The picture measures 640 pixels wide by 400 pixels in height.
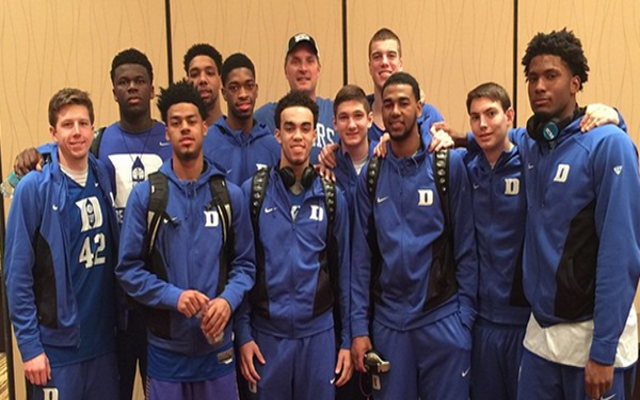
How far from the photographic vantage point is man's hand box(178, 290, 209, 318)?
2.49 metres

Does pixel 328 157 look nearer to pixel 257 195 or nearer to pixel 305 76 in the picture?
pixel 257 195

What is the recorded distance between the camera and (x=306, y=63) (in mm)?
3592

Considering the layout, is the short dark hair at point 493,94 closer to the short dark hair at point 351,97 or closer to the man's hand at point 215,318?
the short dark hair at point 351,97

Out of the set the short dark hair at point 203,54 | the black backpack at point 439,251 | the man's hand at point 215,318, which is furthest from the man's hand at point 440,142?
the short dark hair at point 203,54

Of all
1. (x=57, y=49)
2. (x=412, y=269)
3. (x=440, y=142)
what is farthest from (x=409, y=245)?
(x=57, y=49)

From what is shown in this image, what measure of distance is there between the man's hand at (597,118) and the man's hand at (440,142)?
662mm

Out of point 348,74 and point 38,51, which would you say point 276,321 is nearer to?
point 348,74

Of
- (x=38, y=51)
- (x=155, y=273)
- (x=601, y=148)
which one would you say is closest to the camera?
(x=601, y=148)

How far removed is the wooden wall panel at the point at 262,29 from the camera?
4402 millimetres

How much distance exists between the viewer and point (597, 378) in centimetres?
226

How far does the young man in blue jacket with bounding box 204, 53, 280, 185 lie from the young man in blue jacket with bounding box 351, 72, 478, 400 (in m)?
0.67

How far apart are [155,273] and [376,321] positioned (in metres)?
1.05

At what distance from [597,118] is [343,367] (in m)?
1.55

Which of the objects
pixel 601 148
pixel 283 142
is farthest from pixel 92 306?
pixel 601 148
